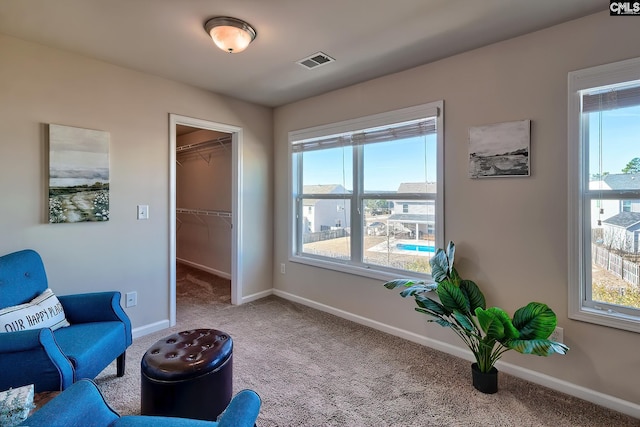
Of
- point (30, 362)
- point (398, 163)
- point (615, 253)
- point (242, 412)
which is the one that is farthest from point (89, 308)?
point (615, 253)

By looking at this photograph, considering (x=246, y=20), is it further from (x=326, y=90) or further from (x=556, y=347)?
(x=556, y=347)

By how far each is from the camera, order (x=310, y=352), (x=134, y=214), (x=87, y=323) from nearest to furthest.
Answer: (x=87, y=323) → (x=310, y=352) → (x=134, y=214)

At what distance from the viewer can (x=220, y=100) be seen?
3.54 meters

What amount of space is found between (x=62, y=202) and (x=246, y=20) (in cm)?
200

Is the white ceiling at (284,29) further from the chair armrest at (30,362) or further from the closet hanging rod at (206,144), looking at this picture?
the chair armrest at (30,362)

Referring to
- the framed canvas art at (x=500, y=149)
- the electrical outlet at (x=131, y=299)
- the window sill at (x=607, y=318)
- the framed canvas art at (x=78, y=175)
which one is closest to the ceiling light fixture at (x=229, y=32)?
the framed canvas art at (x=78, y=175)

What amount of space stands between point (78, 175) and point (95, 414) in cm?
210

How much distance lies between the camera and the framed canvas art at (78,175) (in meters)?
2.43

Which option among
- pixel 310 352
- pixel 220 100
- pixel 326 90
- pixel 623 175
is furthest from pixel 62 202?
pixel 623 175

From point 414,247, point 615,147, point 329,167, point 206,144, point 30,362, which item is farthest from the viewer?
point 206,144

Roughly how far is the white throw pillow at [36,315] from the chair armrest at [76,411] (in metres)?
1.02

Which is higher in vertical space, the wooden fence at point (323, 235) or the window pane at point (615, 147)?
the window pane at point (615, 147)

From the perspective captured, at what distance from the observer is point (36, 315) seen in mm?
1884

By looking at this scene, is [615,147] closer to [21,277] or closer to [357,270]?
[357,270]
